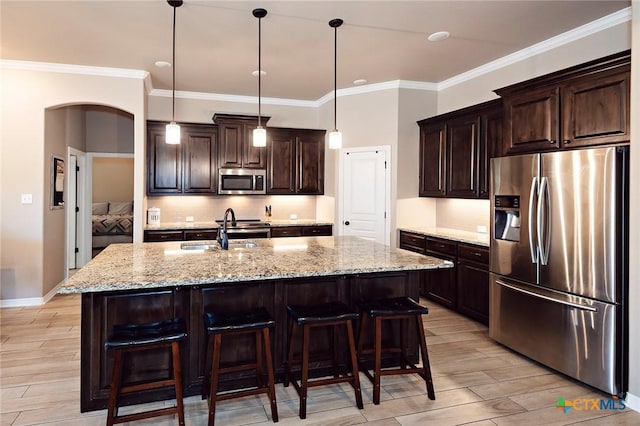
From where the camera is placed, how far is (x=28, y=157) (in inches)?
188

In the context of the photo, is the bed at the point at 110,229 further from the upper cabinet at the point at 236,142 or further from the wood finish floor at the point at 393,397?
the wood finish floor at the point at 393,397

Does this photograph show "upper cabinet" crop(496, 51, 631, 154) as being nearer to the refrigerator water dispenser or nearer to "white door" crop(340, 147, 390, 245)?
the refrigerator water dispenser

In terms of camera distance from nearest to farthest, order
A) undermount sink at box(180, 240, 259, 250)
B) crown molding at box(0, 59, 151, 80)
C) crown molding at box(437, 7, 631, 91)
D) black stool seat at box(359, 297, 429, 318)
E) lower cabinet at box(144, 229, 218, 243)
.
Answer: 1. black stool seat at box(359, 297, 429, 318)
2. crown molding at box(437, 7, 631, 91)
3. undermount sink at box(180, 240, 259, 250)
4. crown molding at box(0, 59, 151, 80)
5. lower cabinet at box(144, 229, 218, 243)

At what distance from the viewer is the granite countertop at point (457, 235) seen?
4367 millimetres

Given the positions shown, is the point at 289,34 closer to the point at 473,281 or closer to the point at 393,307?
the point at 393,307

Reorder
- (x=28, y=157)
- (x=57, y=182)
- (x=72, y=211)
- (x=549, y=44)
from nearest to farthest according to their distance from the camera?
(x=549, y=44) < (x=28, y=157) < (x=57, y=182) < (x=72, y=211)

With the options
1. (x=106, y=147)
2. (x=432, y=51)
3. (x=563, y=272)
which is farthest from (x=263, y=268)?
(x=106, y=147)

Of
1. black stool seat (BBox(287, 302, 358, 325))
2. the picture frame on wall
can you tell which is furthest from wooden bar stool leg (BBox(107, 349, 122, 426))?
the picture frame on wall

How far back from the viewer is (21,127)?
15.5 ft

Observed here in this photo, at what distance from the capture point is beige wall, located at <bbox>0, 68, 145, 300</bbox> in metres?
4.71

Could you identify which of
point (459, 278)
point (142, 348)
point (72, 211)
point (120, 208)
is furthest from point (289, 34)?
point (120, 208)

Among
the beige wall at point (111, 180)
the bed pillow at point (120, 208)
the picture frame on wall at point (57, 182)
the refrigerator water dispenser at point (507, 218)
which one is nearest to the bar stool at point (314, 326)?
the refrigerator water dispenser at point (507, 218)

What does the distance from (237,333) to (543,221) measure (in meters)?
2.45

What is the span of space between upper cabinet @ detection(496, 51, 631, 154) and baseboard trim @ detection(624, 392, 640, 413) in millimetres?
1706
